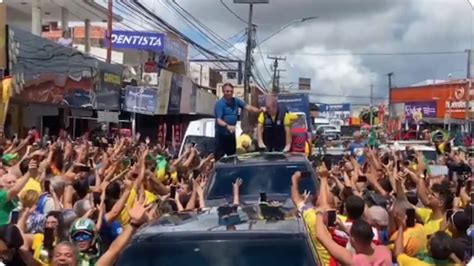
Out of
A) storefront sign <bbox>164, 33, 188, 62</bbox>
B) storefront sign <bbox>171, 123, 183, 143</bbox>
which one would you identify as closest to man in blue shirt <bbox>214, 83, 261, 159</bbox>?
storefront sign <bbox>171, 123, 183, 143</bbox>

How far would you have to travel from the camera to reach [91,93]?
87.6 feet

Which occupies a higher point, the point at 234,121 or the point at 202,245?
the point at 234,121

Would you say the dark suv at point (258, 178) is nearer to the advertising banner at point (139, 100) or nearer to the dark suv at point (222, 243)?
the dark suv at point (222, 243)

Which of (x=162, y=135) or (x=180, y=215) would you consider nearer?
(x=180, y=215)

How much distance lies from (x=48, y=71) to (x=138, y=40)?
25096 mm

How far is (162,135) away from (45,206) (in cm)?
3126

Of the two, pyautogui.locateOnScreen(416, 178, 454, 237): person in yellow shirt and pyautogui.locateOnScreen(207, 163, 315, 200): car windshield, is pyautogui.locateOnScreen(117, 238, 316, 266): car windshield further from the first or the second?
pyautogui.locateOnScreen(207, 163, 315, 200): car windshield

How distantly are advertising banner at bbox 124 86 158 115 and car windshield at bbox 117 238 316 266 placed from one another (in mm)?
26785

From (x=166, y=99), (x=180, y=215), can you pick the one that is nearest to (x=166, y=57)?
(x=166, y=99)

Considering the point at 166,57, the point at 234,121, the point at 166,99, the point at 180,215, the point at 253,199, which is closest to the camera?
the point at 180,215

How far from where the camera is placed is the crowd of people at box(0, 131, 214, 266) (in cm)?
554

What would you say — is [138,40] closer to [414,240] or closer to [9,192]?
[9,192]

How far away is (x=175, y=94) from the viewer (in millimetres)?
37031

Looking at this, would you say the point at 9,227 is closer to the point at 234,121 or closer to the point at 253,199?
the point at 253,199
